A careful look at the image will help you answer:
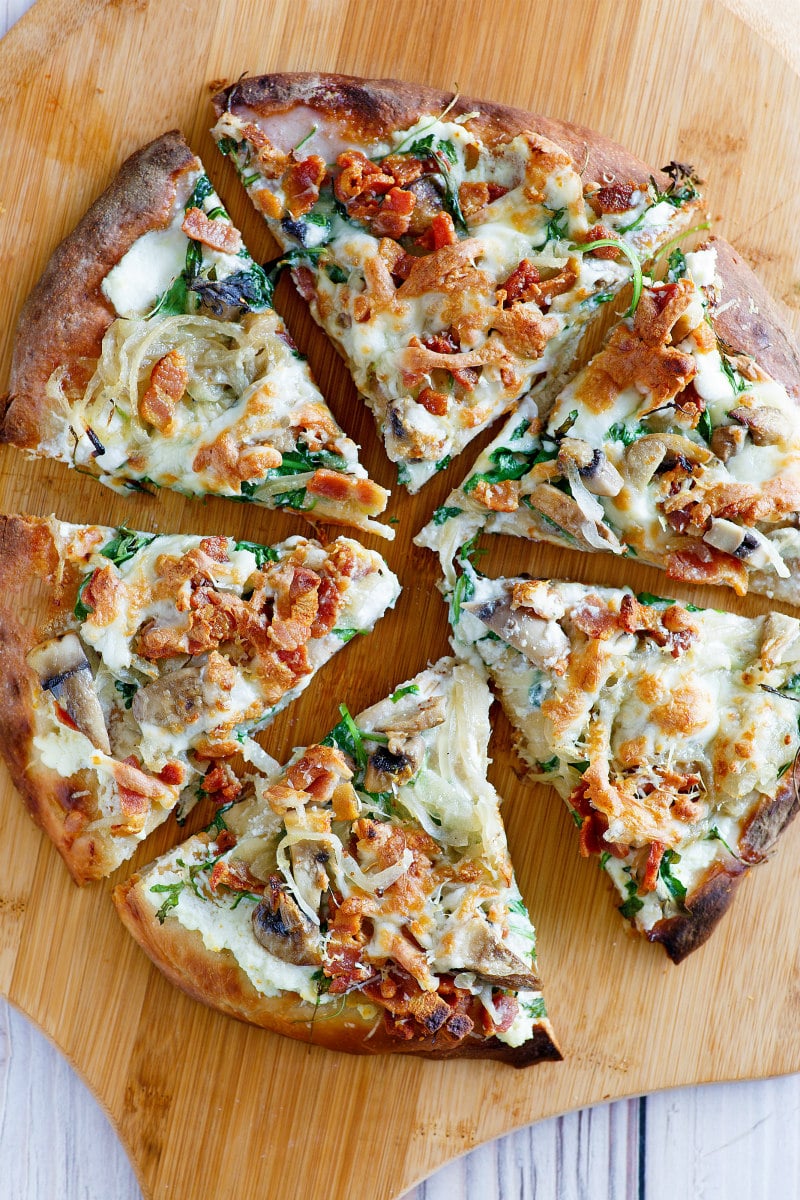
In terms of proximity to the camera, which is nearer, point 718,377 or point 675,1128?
point 718,377

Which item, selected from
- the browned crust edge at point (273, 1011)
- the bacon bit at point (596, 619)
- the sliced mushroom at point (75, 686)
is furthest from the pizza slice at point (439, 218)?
the browned crust edge at point (273, 1011)

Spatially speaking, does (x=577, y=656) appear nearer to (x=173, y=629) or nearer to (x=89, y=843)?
(x=173, y=629)

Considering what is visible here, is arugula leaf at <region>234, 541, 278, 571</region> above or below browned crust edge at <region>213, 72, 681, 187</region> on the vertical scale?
below

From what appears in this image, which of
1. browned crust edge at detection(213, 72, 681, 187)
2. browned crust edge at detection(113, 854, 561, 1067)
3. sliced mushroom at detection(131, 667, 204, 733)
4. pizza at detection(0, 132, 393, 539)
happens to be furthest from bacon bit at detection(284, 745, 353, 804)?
browned crust edge at detection(213, 72, 681, 187)

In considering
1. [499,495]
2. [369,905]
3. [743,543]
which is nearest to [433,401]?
[499,495]

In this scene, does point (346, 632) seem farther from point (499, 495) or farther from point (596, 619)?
point (596, 619)

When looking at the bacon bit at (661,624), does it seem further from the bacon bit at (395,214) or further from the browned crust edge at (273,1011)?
the bacon bit at (395,214)

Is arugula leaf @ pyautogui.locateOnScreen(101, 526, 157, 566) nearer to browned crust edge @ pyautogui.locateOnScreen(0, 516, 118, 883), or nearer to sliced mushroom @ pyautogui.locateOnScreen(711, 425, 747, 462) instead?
browned crust edge @ pyautogui.locateOnScreen(0, 516, 118, 883)

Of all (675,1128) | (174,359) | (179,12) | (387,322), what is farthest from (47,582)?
(675,1128)
